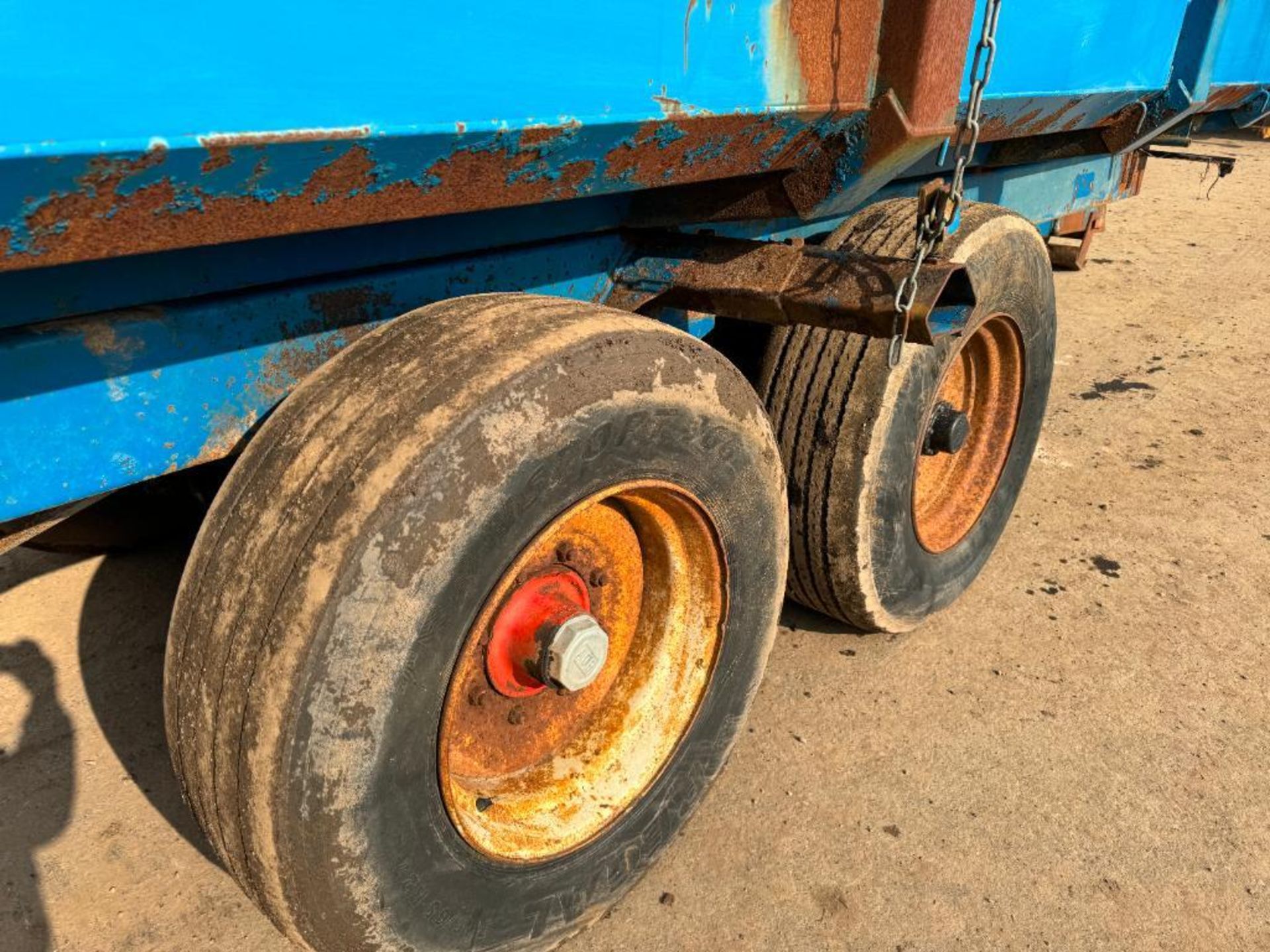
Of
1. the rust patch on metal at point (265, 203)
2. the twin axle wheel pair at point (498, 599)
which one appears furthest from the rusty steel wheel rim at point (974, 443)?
the rust patch on metal at point (265, 203)

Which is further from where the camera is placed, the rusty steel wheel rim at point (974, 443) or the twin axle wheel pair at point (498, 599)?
the rusty steel wheel rim at point (974, 443)

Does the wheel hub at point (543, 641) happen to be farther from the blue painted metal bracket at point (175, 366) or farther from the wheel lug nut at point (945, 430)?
the wheel lug nut at point (945, 430)

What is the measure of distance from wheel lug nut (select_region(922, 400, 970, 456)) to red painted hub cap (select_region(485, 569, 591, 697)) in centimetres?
118

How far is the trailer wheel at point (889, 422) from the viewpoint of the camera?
7.16 feet

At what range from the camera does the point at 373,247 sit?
5.11 ft

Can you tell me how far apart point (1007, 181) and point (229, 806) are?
316 cm

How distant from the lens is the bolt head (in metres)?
1.62

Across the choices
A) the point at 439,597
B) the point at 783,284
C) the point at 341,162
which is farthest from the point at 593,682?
the point at 341,162

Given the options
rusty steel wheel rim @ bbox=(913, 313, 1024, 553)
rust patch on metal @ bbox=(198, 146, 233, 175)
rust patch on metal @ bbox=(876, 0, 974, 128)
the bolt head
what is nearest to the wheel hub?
the bolt head

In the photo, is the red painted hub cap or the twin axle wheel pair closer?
the twin axle wheel pair

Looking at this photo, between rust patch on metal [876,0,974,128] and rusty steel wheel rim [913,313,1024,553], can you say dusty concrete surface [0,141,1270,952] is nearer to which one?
rusty steel wheel rim [913,313,1024,553]

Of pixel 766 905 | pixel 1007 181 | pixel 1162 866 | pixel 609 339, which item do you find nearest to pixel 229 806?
pixel 609 339

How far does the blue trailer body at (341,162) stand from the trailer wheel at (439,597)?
179mm

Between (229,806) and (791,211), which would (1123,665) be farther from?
(229,806)
